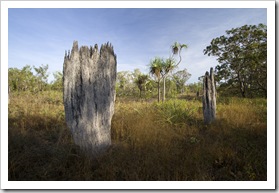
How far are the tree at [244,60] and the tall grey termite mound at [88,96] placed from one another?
1284cm

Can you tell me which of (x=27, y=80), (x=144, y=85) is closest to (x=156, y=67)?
(x=144, y=85)

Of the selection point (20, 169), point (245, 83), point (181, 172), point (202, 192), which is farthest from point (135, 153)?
point (245, 83)

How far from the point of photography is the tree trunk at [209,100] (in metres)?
6.56

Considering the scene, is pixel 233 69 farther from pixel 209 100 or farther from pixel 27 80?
pixel 27 80

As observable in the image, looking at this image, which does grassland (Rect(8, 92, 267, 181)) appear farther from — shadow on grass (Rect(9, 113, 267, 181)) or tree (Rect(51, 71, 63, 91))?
tree (Rect(51, 71, 63, 91))

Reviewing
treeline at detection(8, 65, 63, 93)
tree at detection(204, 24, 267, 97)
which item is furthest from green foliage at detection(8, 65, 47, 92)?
tree at detection(204, 24, 267, 97)

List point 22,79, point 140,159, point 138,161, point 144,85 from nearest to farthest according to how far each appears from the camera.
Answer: point 138,161, point 140,159, point 22,79, point 144,85

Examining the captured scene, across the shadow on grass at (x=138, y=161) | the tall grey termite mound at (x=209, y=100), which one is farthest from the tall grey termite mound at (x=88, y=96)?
the tall grey termite mound at (x=209, y=100)

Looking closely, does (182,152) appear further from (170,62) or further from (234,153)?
(170,62)

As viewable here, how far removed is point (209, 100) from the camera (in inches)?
269

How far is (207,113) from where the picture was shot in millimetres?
6578

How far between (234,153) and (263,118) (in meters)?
3.95

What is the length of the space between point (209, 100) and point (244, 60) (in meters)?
9.46

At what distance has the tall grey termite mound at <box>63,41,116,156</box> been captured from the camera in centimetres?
338
